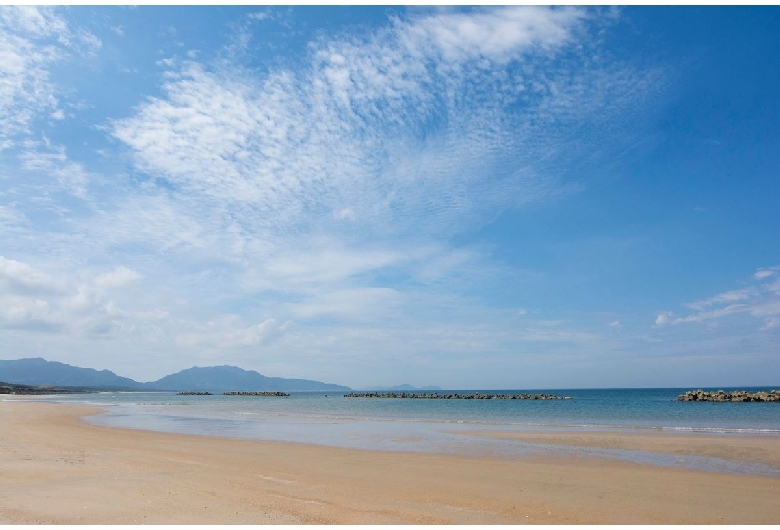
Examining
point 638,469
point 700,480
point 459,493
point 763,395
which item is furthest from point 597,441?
point 763,395

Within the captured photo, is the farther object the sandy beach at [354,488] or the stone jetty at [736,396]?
the stone jetty at [736,396]

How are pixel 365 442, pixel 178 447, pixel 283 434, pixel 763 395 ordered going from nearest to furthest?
pixel 178 447
pixel 365 442
pixel 283 434
pixel 763 395

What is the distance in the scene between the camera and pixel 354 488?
1209cm

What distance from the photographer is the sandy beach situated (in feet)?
30.5

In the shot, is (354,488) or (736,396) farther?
(736,396)

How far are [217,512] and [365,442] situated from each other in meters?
14.4

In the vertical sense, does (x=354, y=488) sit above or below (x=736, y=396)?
above

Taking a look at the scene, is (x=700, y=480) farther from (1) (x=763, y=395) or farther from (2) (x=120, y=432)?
(1) (x=763, y=395)

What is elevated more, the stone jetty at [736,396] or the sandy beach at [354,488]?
the sandy beach at [354,488]

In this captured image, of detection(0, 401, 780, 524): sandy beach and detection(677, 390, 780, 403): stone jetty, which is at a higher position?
detection(0, 401, 780, 524): sandy beach

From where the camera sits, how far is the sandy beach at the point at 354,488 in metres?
9.29

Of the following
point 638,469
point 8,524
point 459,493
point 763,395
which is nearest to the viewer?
point 8,524

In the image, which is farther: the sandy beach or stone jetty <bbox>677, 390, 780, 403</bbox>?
stone jetty <bbox>677, 390, 780, 403</bbox>

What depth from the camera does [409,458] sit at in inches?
693
